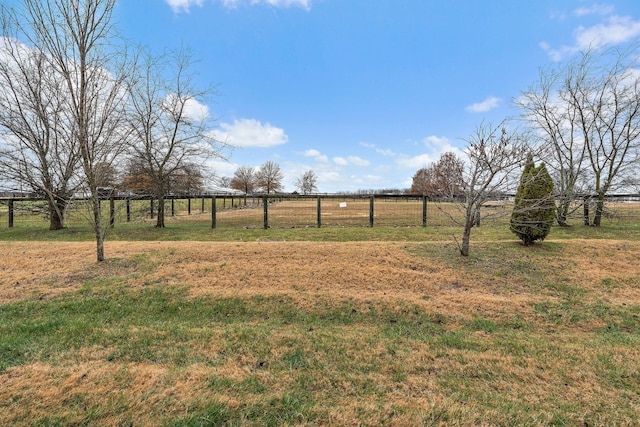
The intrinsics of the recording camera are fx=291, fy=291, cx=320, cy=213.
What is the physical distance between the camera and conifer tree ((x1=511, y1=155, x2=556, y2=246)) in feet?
21.5

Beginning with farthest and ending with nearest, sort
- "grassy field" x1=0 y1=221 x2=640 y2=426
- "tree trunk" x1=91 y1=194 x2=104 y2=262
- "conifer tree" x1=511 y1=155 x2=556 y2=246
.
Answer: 1. "conifer tree" x1=511 y1=155 x2=556 y2=246
2. "tree trunk" x1=91 y1=194 x2=104 y2=262
3. "grassy field" x1=0 y1=221 x2=640 y2=426

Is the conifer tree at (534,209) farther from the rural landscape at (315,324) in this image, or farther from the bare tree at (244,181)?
the bare tree at (244,181)

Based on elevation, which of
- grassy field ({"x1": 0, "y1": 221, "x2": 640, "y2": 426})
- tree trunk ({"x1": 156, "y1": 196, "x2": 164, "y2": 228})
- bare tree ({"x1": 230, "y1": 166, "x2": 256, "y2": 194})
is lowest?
grassy field ({"x1": 0, "y1": 221, "x2": 640, "y2": 426})

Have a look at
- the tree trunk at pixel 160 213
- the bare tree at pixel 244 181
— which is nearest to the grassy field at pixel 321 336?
the tree trunk at pixel 160 213

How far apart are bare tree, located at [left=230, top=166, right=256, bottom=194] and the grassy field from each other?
43.9 m

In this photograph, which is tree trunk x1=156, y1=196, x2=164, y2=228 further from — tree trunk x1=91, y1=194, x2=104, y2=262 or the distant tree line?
the distant tree line

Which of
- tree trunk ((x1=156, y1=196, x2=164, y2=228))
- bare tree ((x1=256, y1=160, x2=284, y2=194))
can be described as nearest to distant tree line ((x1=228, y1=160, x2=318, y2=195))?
bare tree ((x1=256, y1=160, x2=284, y2=194))

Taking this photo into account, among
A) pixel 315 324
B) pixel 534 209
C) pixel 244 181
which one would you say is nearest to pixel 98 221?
pixel 315 324

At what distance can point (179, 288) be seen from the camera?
467 cm

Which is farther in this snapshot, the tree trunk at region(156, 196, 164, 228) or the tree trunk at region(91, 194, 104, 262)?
the tree trunk at region(156, 196, 164, 228)

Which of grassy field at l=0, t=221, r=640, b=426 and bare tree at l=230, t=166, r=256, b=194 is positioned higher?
bare tree at l=230, t=166, r=256, b=194

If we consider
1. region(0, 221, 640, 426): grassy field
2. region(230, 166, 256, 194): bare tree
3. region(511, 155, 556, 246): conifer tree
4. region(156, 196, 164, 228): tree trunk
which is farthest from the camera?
region(230, 166, 256, 194): bare tree

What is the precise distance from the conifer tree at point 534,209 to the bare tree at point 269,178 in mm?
45277

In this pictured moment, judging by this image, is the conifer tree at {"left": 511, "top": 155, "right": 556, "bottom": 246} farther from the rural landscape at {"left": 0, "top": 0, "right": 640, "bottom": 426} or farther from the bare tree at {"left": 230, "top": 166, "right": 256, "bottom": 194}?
the bare tree at {"left": 230, "top": 166, "right": 256, "bottom": 194}
